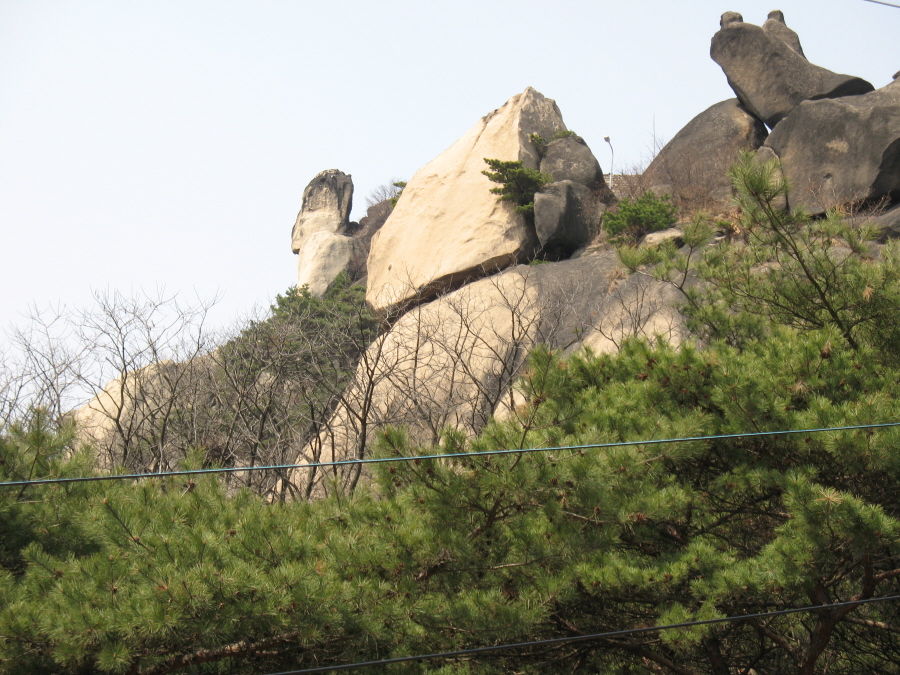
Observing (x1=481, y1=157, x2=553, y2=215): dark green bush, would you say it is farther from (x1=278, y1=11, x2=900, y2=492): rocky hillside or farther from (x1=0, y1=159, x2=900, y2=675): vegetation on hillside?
(x1=0, y1=159, x2=900, y2=675): vegetation on hillside

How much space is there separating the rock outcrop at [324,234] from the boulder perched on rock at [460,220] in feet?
23.2

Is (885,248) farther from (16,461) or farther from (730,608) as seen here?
(16,461)

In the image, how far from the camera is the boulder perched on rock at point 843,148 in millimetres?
15914

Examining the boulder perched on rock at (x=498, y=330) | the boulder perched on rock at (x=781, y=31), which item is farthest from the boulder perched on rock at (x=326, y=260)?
the boulder perched on rock at (x=781, y=31)

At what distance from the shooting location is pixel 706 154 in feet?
64.5

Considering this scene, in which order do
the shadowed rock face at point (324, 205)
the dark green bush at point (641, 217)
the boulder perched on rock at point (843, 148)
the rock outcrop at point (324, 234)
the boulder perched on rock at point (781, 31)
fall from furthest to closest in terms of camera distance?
the shadowed rock face at point (324, 205) < the rock outcrop at point (324, 234) < the boulder perched on rock at point (781, 31) < the dark green bush at point (641, 217) < the boulder perched on rock at point (843, 148)

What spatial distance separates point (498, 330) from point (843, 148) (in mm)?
8458

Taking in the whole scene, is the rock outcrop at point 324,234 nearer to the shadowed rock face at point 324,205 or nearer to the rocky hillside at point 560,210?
the shadowed rock face at point 324,205

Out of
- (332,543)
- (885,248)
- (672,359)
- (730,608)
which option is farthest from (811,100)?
(332,543)

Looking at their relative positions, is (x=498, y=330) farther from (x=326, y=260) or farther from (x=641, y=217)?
(x=326, y=260)

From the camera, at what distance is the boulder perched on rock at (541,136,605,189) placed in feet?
66.2

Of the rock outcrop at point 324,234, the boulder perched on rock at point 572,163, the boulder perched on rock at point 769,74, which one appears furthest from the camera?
the rock outcrop at point 324,234

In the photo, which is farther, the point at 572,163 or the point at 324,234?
the point at 324,234

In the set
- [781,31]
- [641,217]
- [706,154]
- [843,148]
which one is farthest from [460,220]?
[781,31]
